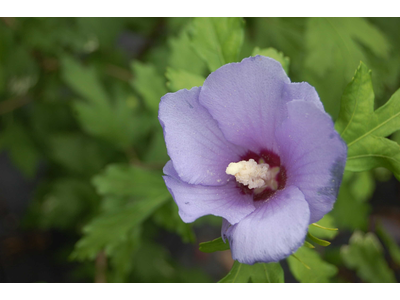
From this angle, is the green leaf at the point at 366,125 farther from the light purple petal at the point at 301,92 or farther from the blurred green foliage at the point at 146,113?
the light purple petal at the point at 301,92

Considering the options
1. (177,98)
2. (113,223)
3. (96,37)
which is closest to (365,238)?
(113,223)

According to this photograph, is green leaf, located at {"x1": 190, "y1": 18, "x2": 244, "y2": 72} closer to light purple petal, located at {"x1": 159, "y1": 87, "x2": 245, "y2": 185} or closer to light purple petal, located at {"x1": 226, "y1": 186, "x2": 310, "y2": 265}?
light purple petal, located at {"x1": 159, "y1": 87, "x2": 245, "y2": 185}

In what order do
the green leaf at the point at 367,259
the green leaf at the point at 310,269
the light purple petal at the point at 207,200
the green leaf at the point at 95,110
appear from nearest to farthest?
the light purple petal at the point at 207,200, the green leaf at the point at 310,269, the green leaf at the point at 95,110, the green leaf at the point at 367,259

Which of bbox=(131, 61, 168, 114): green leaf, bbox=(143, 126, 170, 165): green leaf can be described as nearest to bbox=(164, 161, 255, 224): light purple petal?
bbox=(131, 61, 168, 114): green leaf

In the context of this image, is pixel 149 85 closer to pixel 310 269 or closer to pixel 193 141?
pixel 193 141

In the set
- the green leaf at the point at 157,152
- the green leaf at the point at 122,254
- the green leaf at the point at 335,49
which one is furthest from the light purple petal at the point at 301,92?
the green leaf at the point at 157,152

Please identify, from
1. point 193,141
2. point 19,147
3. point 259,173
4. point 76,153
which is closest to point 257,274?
point 259,173
